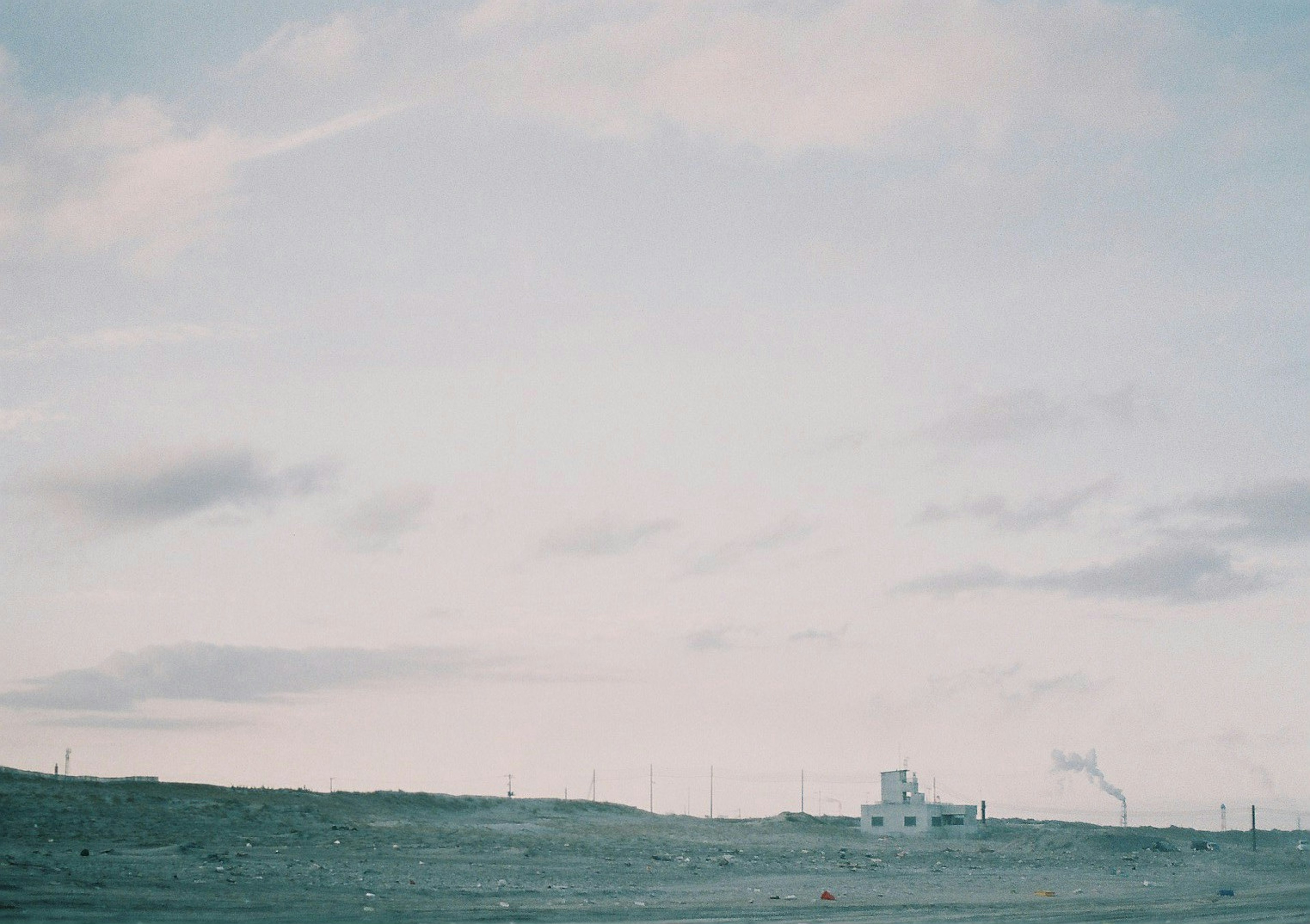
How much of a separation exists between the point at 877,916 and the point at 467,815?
5410 centimetres

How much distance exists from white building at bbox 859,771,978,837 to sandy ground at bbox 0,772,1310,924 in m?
20.4

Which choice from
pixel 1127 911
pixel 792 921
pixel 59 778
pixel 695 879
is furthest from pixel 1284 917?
pixel 59 778

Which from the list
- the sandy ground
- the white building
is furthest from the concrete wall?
the sandy ground

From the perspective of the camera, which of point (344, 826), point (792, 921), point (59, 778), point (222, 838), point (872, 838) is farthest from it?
point (872, 838)

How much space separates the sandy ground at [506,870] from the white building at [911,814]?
66.8 feet

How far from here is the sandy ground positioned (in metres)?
27.8

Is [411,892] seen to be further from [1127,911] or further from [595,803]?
[595,803]

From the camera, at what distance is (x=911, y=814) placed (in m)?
100

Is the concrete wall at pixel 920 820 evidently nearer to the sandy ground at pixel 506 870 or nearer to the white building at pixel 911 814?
the white building at pixel 911 814

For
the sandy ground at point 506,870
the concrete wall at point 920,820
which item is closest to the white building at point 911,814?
the concrete wall at point 920,820

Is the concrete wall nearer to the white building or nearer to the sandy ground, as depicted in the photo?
the white building

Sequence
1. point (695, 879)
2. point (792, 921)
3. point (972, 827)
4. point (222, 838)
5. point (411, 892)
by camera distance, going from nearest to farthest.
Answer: point (792, 921) → point (411, 892) → point (695, 879) → point (222, 838) → point (972, 827)

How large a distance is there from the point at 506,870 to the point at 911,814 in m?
66.7

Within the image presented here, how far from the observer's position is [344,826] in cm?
5550
